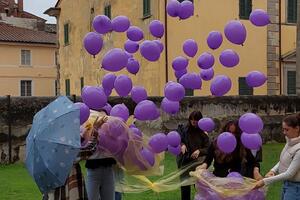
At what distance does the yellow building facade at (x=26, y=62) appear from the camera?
4559 centimetres

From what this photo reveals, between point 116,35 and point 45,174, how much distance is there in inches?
757

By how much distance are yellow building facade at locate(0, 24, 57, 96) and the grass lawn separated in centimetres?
3302

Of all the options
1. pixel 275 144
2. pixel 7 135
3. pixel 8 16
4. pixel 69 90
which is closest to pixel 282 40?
pixel 275 144

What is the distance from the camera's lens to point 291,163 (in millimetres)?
5688

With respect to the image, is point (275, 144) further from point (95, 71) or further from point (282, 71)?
point (95, 71)

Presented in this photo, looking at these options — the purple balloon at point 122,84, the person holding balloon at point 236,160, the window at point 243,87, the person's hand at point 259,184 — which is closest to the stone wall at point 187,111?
the window at point 243,87

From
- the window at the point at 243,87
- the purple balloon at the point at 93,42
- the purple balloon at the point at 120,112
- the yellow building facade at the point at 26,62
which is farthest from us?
the yellow building facade at the point at 26,62

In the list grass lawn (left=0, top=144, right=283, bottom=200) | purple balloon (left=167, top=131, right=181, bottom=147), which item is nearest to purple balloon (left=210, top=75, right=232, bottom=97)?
purple balloon (left=167, top=131, right=181, bottom=147)

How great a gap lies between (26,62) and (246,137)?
4220 cm

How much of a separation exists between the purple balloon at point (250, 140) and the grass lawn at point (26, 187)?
10.2ft

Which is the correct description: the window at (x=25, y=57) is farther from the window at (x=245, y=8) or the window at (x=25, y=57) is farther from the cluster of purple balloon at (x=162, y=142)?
the cluster of purple balloon at (x=162, y=142)

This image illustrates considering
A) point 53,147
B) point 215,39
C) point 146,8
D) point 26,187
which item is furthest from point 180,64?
point 146,8

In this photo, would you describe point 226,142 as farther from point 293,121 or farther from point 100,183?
point 100,183

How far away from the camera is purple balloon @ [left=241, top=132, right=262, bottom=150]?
247 inches
